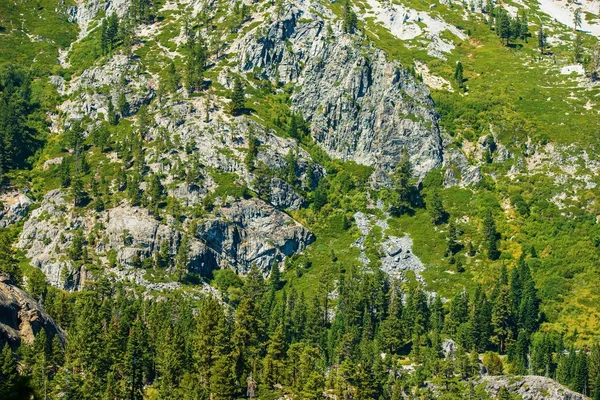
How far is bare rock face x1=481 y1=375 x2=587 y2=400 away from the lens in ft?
351

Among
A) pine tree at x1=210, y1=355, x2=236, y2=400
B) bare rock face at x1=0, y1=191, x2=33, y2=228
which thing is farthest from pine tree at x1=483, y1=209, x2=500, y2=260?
bare rock face at x1=0, y1=191, x2=33, y2=228

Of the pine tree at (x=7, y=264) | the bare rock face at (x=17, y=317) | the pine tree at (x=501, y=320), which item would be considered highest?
the pine tree at (x=7, y=264)

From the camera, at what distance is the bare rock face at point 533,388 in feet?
351

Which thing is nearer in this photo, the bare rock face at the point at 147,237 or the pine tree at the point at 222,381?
the pine tree at the point at 222,381

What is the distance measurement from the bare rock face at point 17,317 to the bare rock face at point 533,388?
73353 mm

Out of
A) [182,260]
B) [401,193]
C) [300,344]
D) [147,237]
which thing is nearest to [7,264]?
[147,237]

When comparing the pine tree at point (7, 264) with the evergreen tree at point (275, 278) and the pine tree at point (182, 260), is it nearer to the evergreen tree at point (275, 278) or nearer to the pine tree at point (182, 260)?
the pine tree at point (182, 260)

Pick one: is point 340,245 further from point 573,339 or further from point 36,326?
point 36,326

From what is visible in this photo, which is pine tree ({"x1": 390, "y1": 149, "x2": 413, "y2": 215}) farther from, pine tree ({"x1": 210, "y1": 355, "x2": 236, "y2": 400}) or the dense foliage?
pine tree ({"x1": 210, "y1": 355, "x2": 236, "y2": 400})

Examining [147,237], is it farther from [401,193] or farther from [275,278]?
[401,193]

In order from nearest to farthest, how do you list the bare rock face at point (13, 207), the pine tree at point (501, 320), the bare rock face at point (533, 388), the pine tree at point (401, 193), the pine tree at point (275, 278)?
the bare rock face at point (533, 388)
the pine tree at point (501, 320)
the pine tree at point (275, 278)
the bare rock face at point (13, 207)
the pine tree at point (401, 193)

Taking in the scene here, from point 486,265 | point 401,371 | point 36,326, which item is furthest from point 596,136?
point 36,326

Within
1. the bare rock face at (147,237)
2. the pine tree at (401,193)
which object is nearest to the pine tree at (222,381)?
the bare rock face at (147,237)

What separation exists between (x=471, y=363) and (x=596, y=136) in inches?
3893
